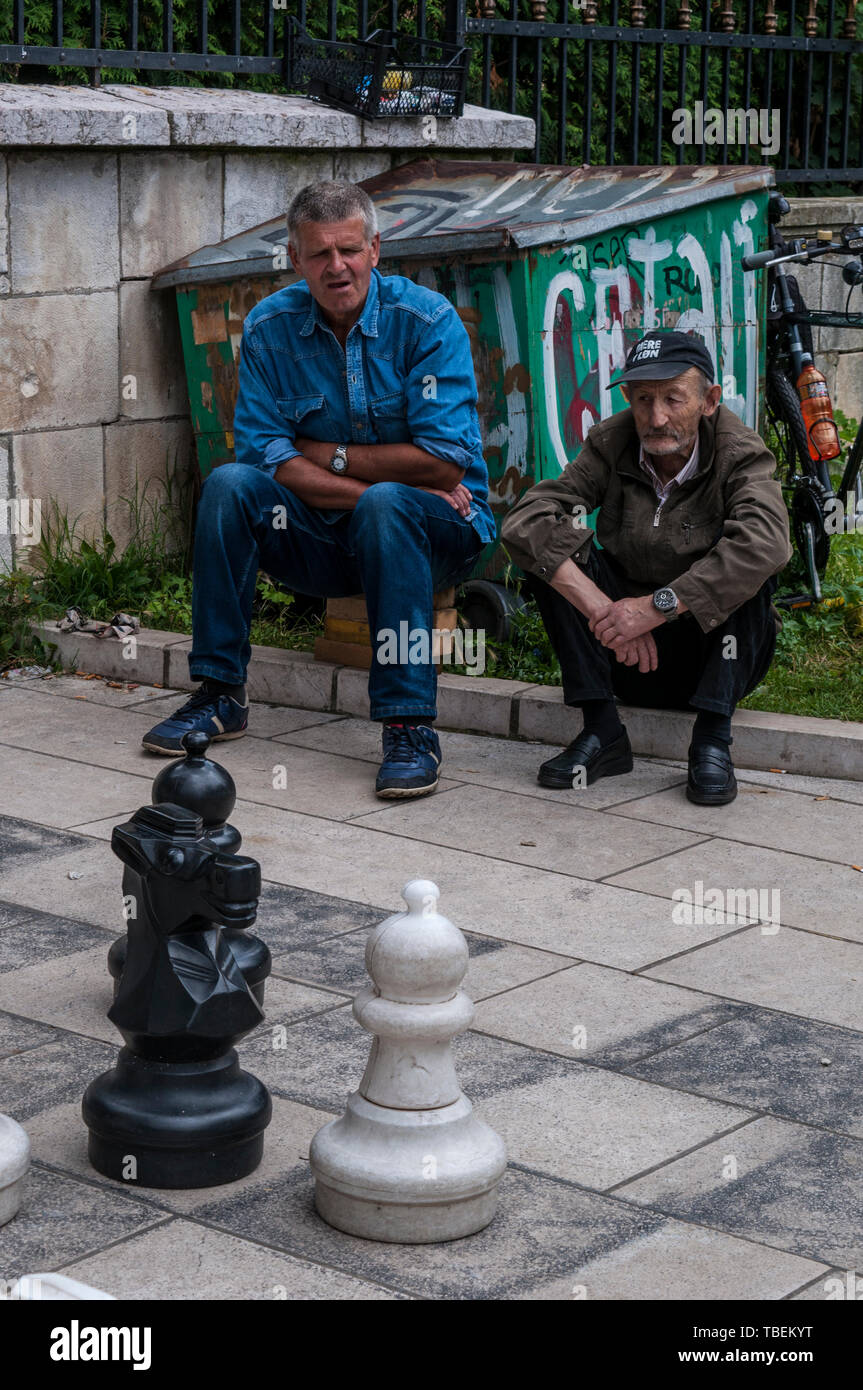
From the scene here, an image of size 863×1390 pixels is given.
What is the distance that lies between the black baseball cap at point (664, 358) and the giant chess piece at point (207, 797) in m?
2.20

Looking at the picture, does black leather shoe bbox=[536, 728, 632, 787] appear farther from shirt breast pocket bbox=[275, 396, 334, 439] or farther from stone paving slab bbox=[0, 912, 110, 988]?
stone paving slab bbox=[0, 912, 110, 988]

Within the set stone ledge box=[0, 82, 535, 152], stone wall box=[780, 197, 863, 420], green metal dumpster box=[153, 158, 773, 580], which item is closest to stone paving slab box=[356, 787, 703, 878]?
green metal dumpster box=[153, 158, 773, 580]

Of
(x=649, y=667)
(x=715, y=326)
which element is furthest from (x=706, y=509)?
(x=715, y=326)

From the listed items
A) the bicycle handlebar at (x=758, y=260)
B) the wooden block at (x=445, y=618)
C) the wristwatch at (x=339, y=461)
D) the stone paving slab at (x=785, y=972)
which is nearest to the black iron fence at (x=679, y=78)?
the bicycle handlebar at (x=758, y=260)

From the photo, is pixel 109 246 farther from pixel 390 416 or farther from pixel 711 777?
pixel 711 777

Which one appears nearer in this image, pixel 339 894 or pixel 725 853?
pixel 339 894

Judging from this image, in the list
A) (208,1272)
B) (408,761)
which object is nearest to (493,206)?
(408,761)

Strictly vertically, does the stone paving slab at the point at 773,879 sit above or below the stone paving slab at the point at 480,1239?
above

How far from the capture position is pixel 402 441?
5.36m

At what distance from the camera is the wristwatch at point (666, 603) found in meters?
4.84

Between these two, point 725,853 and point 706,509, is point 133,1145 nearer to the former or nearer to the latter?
point 725,853

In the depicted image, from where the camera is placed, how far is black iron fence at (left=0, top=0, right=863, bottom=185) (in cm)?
716

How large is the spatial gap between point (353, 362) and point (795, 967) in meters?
2.40

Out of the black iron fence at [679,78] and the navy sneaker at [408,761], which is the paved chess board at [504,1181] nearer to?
the navy sneaker at [408,761]
